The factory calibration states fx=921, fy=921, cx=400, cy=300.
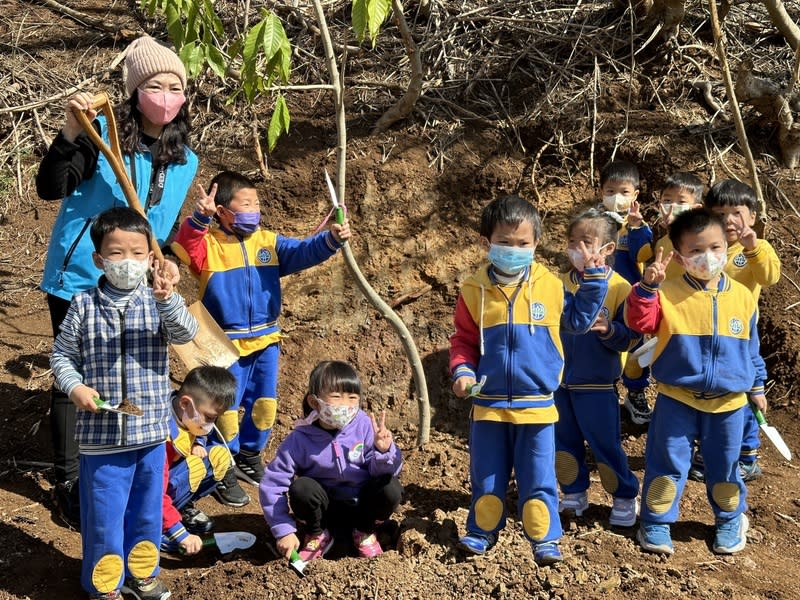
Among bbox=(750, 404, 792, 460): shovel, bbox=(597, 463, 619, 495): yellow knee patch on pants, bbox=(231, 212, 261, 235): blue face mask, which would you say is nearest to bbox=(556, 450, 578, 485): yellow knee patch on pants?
bbox=(597, 463, 619, 495): yellow knee patch on pants

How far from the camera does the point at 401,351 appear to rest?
19.1 feet

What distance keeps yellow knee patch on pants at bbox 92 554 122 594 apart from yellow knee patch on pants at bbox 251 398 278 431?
129 centimetres

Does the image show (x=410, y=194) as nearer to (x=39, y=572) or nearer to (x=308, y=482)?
(x=308, y=482)

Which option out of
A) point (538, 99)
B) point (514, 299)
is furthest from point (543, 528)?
point (538, 99)

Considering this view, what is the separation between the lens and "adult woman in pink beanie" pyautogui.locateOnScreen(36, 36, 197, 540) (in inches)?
153

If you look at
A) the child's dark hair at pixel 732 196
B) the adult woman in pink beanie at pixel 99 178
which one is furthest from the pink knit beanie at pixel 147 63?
the child's dark hair at pixel 732 196

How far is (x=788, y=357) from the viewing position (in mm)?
5520

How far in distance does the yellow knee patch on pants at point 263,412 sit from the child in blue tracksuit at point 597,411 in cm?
147

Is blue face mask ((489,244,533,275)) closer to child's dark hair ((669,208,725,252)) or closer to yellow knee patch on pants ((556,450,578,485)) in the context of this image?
child's dark hair ((669,208,725,252))

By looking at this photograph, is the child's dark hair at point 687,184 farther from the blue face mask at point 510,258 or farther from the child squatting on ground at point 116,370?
the child squatting on ground at point 116,370

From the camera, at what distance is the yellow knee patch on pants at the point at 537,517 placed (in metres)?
3.78

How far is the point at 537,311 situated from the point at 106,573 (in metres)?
1.97

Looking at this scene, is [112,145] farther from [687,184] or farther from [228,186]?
[687,184]

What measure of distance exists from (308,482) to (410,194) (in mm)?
A: 2854
